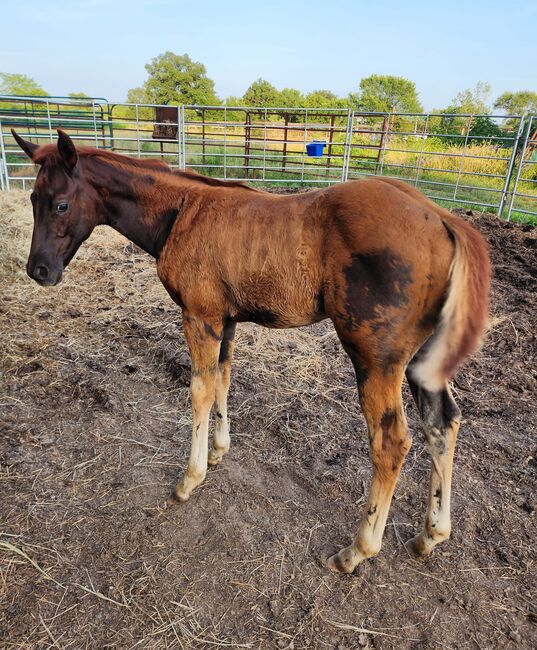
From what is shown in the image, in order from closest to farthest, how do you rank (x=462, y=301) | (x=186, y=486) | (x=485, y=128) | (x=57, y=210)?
(x=462, y=301) < (x=57, y=210) < (x=186, y=486) < (x=485, y=128)

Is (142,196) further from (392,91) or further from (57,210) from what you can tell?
(392,91)

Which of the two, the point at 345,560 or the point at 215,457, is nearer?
the point at 345,560

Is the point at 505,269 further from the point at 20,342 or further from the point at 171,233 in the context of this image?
the point at 20,342

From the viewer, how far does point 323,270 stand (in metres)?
2.09

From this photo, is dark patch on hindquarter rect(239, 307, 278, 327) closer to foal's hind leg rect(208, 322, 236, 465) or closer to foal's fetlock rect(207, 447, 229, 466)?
foal's hind leg rect(208, 322, 236, 465)

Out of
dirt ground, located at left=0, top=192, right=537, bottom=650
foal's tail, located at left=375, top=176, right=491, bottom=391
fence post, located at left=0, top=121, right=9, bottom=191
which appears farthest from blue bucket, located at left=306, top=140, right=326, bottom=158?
foal's tail, located at left=375, top=176, right=491, bottom=391

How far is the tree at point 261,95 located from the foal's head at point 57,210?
38.2 m

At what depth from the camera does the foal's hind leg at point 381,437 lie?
2021mm

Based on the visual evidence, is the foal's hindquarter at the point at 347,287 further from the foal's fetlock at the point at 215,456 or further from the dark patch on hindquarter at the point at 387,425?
the foal's fetlock at the point at 215,456

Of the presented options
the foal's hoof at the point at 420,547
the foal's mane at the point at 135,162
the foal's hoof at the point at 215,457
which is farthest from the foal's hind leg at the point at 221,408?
the foal's hoof at the point at 420,547

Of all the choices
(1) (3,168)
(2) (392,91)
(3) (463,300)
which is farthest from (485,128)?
(2) (392,91)

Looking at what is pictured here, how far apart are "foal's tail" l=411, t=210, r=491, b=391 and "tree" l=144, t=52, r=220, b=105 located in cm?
4211

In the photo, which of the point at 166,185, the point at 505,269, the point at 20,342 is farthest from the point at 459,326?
the point at 505,269

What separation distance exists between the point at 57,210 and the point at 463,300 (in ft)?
7.14
